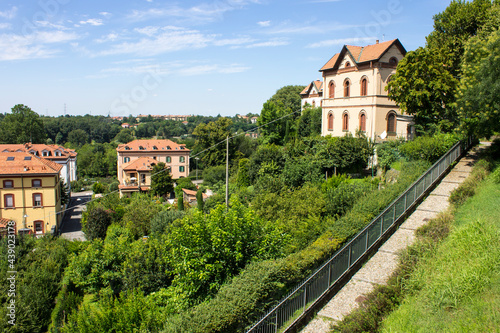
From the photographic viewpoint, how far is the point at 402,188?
1664cm

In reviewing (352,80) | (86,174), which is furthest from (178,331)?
(86,174)

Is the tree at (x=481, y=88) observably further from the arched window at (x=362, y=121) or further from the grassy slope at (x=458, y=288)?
the arched window at (x=362, y=121)

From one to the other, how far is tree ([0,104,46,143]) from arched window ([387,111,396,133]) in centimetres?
7024

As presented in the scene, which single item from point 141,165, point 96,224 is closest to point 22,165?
point 96,224

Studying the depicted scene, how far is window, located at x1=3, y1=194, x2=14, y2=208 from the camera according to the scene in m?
32.3

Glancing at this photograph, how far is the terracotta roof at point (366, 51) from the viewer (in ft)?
90.5

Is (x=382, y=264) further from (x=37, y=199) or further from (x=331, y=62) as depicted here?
(x=37, y=199)

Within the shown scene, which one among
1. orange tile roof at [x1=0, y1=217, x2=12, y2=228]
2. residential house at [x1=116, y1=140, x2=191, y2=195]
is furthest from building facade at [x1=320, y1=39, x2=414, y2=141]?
residential house at [x1=116, y1=140, x2=191, y2=195]

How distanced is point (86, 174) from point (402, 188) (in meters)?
83.7

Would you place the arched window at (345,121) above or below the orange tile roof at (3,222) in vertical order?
above

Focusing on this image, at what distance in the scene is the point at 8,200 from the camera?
107ft

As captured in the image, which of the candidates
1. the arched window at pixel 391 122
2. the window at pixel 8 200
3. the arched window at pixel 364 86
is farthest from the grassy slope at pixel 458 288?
the window at pixel 8 200

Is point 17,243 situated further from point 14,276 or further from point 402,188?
point 402,188

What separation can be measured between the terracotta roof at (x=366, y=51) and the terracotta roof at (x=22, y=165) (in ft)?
89.5
